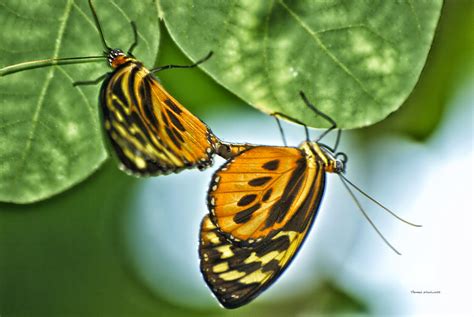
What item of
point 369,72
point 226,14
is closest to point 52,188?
point 226,14

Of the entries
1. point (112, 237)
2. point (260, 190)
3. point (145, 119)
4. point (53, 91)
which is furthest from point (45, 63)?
point (112, 237)

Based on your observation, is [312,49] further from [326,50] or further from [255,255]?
[255,255]

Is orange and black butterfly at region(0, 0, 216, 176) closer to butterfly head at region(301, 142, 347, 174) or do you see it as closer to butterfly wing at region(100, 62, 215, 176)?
butterfly wing at region(100, 62, 215, 176)

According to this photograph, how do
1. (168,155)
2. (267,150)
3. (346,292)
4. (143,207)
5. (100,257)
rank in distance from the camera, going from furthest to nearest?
(100,257), (346,292), (143,207), (267,150), (168,155)

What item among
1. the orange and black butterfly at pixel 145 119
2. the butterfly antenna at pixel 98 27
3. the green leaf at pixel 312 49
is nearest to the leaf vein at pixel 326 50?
the green leaf at pixel 312 49

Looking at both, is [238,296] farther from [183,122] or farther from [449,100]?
[449,100]

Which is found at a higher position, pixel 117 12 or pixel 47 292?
pixel 117 12
